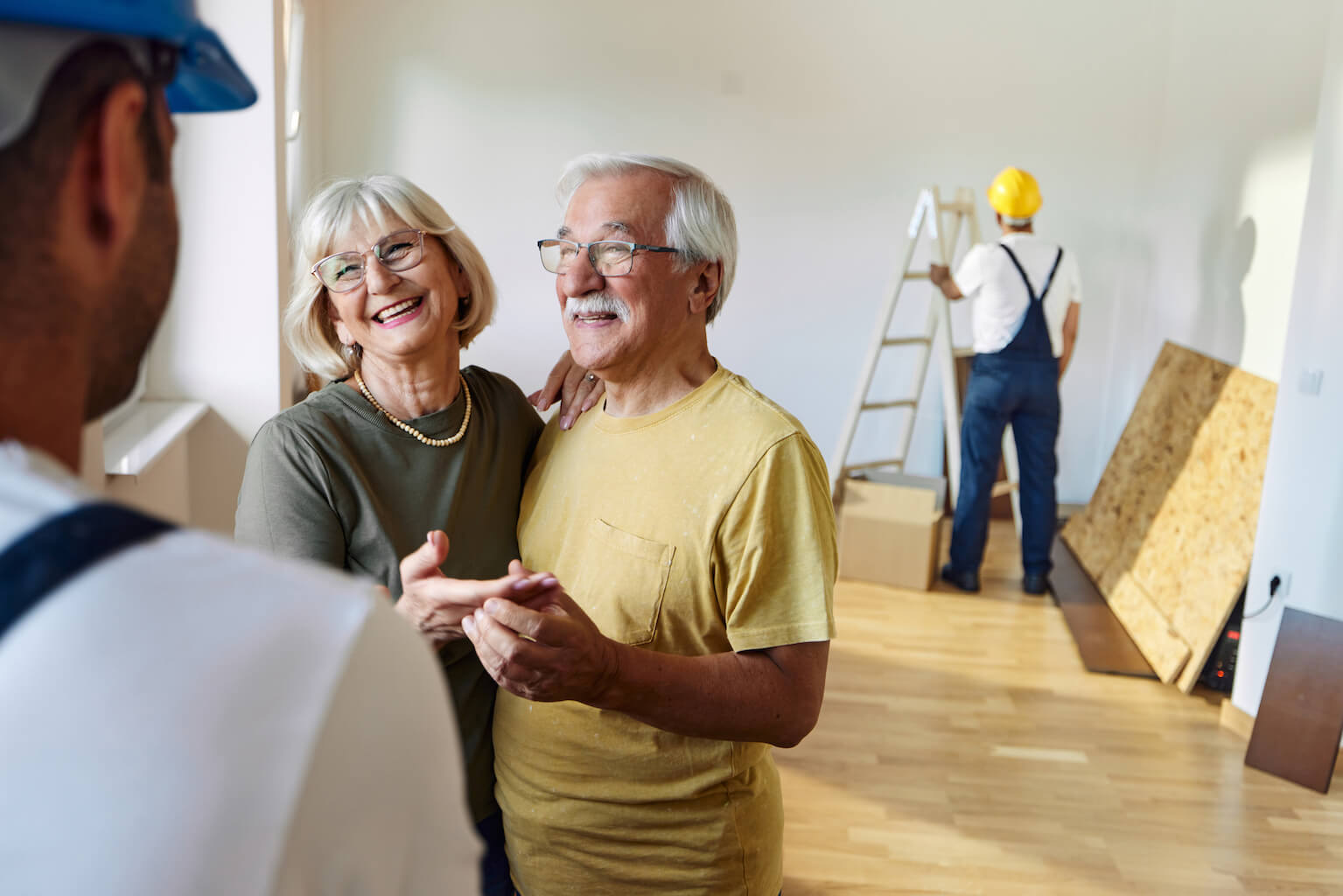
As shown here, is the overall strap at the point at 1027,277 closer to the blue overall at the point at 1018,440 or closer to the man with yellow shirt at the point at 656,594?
the blue overall at the point at 1018,440

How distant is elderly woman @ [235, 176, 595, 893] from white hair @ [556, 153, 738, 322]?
11.5 inches

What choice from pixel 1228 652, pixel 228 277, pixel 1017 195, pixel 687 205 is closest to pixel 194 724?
pixel 687 205

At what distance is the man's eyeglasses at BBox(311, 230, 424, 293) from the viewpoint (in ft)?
5.50

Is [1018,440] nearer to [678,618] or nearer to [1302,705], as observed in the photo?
[1302,705]

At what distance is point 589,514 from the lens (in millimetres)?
1580

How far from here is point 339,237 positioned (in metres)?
1.68

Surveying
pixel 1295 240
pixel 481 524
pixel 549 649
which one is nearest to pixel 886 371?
pixel 1295 240

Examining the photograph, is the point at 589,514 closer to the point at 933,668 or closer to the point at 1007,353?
the point at 933,668

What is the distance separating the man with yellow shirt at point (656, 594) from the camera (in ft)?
4.47

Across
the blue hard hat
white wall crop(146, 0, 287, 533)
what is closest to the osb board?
white wall crop(146, 0, 287, 533)

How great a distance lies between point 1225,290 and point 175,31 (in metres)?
5.81

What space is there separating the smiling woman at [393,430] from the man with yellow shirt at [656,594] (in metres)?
0.07

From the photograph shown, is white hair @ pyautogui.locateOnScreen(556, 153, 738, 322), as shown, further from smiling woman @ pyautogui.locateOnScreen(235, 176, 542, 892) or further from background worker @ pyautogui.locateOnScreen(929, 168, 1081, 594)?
background worker @ pyautogui.locateOnScreen(929, 168, 1081, 594)

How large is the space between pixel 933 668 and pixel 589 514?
311cm
